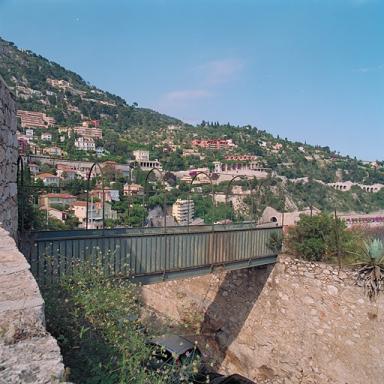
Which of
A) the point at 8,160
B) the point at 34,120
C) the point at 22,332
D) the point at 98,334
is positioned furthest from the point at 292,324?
the point at 34,120

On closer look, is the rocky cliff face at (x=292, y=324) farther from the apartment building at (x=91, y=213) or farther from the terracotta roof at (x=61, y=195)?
A: the terracotta roof at (x=61, y=195)

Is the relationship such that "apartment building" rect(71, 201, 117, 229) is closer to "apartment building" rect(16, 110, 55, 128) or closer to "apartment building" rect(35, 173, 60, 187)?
"apartment building" rect(35, 173, 60, 187)

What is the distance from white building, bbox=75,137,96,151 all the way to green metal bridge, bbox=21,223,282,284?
25.6 m

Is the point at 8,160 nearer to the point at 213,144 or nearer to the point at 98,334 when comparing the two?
the point at 98,334

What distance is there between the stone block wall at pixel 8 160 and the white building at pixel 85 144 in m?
29.3

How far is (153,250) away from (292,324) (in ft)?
16.7

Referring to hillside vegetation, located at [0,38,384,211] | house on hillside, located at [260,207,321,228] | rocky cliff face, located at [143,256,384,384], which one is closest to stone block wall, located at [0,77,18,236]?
rocky cliff face, located at [143,256,384,384]

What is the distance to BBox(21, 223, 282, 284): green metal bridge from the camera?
6000 millimetres

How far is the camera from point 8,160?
16.0 feet

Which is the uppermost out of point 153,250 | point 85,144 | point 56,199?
point 85,144

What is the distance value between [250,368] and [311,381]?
184 cm

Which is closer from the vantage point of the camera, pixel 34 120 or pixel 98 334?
pixel 98 334

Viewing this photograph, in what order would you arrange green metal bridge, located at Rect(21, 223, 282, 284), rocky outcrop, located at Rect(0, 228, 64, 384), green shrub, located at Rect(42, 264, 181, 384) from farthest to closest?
1. green metal bridge, located at Rect(21, 223, 282, 284)
2. green shrub, located at Rect(42, 264, 181, 384)
3. rocky outcrop, located at Rect(0, 228, 64, 384)

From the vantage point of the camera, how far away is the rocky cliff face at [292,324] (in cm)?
967
